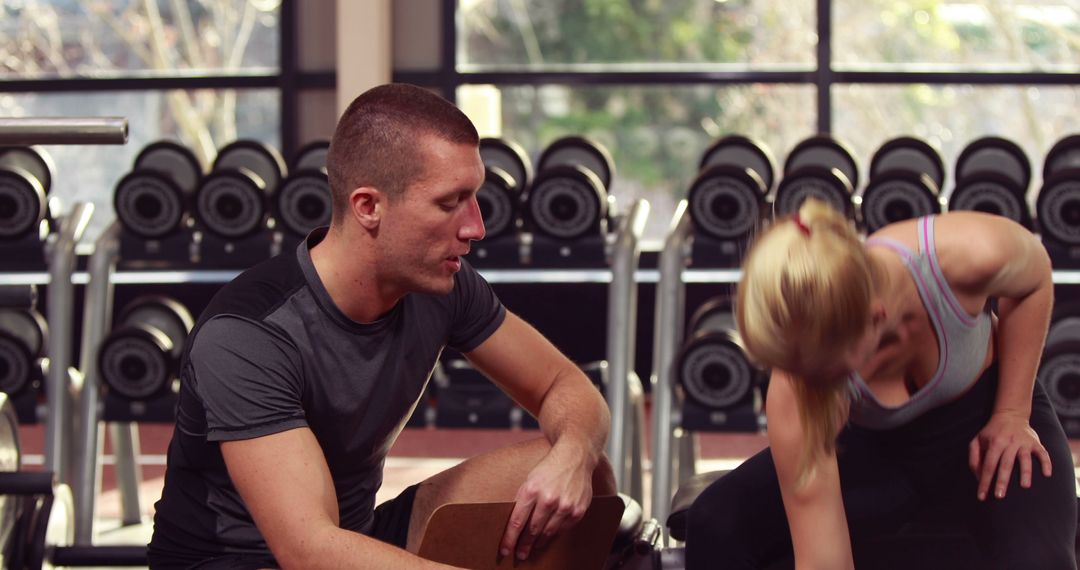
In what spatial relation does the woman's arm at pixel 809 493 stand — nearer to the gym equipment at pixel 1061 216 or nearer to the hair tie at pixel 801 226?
the hair tie at pixel 801 226

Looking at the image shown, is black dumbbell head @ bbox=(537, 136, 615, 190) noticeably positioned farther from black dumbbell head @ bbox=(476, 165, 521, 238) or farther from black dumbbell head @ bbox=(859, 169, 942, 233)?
black dumbbell head @ bbox=(859, 169, 942, 233)

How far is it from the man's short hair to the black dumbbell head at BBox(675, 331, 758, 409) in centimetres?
160

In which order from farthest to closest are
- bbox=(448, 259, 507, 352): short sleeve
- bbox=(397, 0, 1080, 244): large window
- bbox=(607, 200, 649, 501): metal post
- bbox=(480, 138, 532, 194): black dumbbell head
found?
bbox=(397, 0, 1080, 244): large window < bbox=(480, 138, 532, 194): black dumbbell head < bbox=(607, 200, 649, 501): metal post < bbox=(448, 259, 507, 352): short sleeve

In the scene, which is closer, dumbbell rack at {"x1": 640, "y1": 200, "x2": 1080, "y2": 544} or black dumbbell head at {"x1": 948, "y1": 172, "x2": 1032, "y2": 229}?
dumbbell rack at {"x1": 640, "y1": 200, "x2": 1080, "y2": 544}

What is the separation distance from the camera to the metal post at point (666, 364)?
3119 mm

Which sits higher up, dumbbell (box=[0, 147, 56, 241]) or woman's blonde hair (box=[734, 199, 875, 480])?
dumbbell (box=[0, 147, 56, 241])

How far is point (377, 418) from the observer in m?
1.73

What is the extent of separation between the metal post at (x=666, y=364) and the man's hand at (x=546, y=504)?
140 cm

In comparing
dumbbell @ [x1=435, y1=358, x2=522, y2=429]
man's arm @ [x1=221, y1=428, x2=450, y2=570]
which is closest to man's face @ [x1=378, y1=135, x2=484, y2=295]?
man's arm @ [x1=221, y1=428, x2=450, y2=570]

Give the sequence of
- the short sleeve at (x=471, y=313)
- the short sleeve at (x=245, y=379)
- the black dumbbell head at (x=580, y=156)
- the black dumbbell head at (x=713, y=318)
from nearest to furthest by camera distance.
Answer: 1. the short sleeve at (x=245, y=379)
2. the short sleeve at (x=471, y=313)
3. the black dumbbell head at (x=713, y=318)
4. the black dumbbell head at (x=580, y=156)

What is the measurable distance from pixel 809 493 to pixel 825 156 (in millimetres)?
2453

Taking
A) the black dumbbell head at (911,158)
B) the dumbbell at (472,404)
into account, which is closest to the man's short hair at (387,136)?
the dumbbell at (472,404)

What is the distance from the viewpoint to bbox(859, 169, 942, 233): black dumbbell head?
333cm

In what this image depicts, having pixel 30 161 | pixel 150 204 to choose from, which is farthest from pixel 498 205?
pixel 30 161
